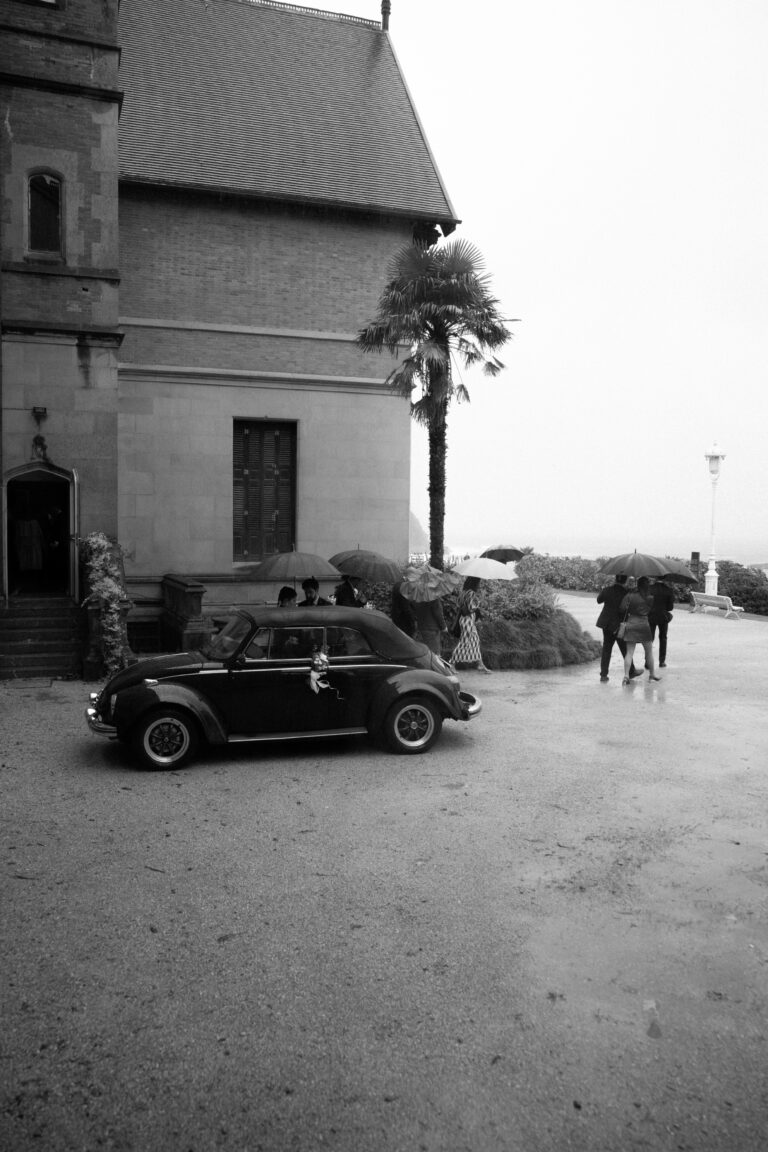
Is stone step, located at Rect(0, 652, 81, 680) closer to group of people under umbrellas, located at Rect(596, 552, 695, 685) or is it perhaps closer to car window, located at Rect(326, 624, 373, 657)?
car window, located at Rect(326, 624, 373, 657)

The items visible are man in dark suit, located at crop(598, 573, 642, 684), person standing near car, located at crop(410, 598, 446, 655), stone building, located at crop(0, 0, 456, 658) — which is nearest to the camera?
person standing near car, located at crop(410, 598, 446, 655)

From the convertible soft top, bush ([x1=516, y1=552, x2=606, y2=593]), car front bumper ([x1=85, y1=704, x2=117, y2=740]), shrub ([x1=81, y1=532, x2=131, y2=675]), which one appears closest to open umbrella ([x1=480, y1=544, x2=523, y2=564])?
shrub ([x1=81, y1=532, x2=131, y2=675])

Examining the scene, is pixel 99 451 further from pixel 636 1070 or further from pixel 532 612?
pixel 636 1070

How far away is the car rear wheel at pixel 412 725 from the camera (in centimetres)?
997

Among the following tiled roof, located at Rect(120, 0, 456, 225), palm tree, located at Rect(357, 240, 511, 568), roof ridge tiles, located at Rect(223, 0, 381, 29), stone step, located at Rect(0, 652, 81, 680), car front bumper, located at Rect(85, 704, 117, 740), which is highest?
roof ridge tiles, located at Rect(223, 0, 381, 29)

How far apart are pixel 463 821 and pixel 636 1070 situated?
3.65m

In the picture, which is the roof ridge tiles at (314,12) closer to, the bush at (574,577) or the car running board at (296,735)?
the bush at (574,577)

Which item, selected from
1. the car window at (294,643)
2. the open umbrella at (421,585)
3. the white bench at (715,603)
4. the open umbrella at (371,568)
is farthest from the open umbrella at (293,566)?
the white bench at (715,603)

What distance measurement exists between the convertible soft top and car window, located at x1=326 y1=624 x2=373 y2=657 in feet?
0.15

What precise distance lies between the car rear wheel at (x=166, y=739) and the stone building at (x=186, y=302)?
8408 millimetres

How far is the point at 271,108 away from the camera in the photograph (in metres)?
23.0

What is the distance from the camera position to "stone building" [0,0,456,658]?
16875 millimetres

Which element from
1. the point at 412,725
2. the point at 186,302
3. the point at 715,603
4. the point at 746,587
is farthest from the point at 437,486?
the point at 746,587

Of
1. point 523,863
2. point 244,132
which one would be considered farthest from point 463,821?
point 244,132
